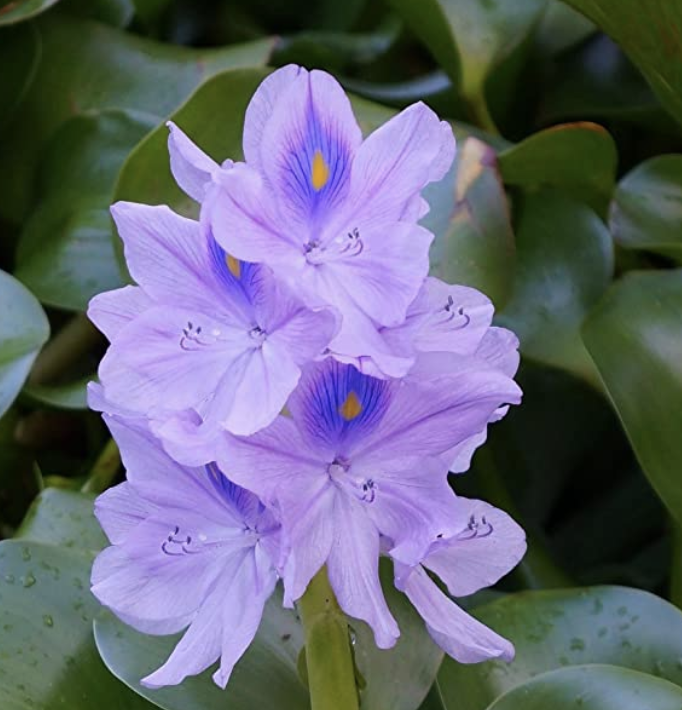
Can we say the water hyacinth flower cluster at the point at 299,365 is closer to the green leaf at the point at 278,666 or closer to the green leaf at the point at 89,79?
the green leaf at the point at 278,666

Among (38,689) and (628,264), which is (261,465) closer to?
(38,689)

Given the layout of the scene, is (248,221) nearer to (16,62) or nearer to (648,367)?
(648,367)

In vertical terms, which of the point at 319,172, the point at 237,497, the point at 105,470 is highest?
the point at 319,172

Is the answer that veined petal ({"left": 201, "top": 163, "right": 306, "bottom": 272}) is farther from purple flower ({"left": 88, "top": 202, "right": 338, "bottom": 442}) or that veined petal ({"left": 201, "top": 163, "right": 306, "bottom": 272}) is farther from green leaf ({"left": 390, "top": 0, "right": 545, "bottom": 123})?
green leaf ({"left": 390, "top": 0, "right": 545, "bottom": 123})

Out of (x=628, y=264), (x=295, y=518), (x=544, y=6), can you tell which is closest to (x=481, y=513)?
(x=295, y=518)

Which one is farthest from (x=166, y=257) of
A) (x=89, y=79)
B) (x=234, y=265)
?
(x=89, y=79)

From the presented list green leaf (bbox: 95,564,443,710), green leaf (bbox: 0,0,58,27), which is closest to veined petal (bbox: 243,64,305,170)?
green leaf (bbox: 95,564,443,710)

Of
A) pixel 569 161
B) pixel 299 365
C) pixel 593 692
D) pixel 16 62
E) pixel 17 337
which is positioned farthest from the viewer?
pixel 16 62
